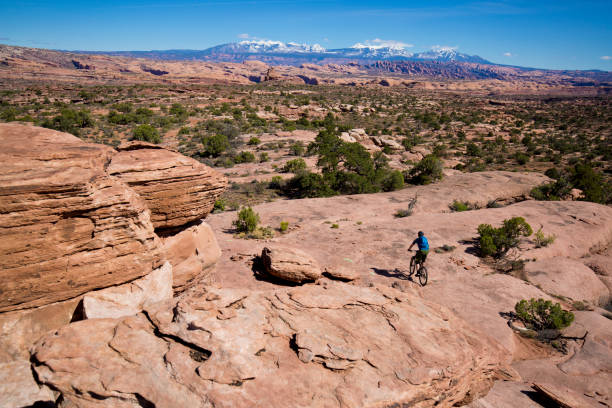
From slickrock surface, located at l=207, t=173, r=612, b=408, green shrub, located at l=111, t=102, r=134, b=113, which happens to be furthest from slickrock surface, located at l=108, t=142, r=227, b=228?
green shrub, located at l=111, t=102, r=134, b=113

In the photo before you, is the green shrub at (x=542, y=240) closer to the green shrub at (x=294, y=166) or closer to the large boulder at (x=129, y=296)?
the large boulder at (x=129, y=296)

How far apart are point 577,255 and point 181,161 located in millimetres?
16373

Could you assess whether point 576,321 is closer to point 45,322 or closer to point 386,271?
point 386,271

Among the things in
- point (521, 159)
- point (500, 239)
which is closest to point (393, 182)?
point (500, 239)

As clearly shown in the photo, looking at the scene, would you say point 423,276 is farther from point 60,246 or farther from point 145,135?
point 145,135

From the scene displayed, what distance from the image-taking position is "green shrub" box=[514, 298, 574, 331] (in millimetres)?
8062

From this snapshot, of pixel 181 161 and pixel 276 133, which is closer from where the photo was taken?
pixel 181 161

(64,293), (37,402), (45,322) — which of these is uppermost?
(64,293)

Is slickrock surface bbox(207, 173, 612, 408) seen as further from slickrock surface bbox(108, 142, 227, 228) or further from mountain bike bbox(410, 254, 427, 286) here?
slickrock surface bbox(108, 142, 227, 228)

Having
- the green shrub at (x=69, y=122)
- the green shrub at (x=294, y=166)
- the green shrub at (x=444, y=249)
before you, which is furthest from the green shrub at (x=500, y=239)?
the green shrub at (x=69, y=122)

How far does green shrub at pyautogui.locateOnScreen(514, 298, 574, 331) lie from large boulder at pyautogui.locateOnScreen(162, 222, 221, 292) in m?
9.04

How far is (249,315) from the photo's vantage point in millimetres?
5375

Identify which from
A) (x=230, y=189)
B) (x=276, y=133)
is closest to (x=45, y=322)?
(x=230, y=189)

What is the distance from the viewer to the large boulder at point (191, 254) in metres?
7.37
